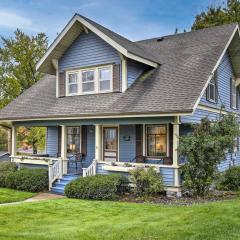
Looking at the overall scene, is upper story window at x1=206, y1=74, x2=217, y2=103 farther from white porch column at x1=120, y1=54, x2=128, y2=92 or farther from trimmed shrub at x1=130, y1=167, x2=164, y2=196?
trimmed shrub at x1=130, y1=167, x2=164, y2=196

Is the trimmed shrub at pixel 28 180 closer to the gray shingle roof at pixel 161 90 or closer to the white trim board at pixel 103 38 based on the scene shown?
the gray shingle roof at pixel 161 90

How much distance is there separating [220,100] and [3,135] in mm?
27511

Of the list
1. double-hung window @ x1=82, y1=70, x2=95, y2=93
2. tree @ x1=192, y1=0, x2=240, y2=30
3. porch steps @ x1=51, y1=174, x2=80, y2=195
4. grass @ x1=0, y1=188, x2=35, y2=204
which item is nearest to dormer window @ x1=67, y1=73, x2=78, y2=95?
double-hung window @ x1=82, y1=70, x2=95, y2=93

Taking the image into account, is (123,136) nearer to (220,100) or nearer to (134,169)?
(134,169)

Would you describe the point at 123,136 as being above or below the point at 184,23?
below

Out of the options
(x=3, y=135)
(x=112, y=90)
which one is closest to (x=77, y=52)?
(x=112, y=90)

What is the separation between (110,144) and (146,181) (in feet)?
14.4

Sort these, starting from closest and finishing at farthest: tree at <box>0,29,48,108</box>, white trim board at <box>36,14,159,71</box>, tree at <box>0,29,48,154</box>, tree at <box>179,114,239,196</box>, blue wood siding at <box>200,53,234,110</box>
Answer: tree at <box>179,114,239,196</box> < white trim board at <box>36,14,159,71</box> < blue wood siding at <box>200,53,234,110</box> < tree at <box>0,29,48,154</box> < tree at <box>0,29,48,108</box>

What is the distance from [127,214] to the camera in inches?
404

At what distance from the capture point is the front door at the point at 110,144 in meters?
17.2

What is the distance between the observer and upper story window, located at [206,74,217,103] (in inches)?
655

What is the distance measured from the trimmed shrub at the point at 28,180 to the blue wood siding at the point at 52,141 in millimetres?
3413

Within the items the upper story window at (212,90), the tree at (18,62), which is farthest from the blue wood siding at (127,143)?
the tree at (18,62)

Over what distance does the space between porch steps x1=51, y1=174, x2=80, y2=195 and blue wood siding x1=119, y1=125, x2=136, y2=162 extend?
2339 millimetres
